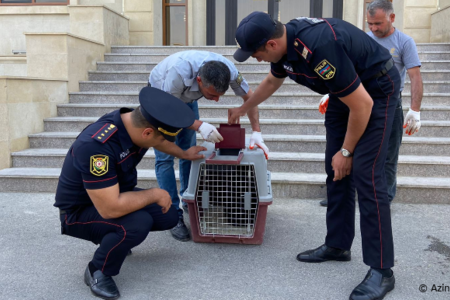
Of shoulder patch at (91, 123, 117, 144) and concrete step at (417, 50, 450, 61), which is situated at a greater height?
concrete step at (417, 50, 450, 61)

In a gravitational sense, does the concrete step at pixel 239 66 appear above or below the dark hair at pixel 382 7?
below

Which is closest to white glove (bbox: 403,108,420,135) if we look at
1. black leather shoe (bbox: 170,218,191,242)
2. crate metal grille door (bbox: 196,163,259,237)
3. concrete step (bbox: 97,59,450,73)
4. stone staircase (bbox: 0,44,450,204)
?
stone staircase (bbox: 0,44,450,204)

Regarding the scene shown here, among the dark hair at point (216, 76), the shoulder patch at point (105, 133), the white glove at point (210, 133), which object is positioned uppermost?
the dark hair at point (216, 76)

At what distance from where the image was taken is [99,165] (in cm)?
199

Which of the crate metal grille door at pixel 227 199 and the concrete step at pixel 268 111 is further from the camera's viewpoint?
the concrete step at pixel 268 111

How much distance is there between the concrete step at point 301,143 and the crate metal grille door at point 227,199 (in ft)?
5.01

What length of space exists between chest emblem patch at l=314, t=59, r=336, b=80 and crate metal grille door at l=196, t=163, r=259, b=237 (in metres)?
0.93

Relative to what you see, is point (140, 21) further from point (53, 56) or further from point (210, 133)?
point (210, 133)

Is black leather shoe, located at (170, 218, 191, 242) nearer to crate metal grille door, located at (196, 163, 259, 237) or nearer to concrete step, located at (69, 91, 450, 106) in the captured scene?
crate metal grille door, located at (196, 163, 259, 237)

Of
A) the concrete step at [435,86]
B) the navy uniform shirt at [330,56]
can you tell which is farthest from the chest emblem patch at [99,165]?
the concrete step at [435,86]

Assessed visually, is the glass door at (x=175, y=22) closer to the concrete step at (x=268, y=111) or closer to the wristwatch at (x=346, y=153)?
the concrete step at (x=268, y=111)

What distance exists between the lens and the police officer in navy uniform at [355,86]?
1.90 m

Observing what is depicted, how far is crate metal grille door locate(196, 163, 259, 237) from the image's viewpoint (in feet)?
8.81

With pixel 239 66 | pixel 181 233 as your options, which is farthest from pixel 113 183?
pixel 239 66
